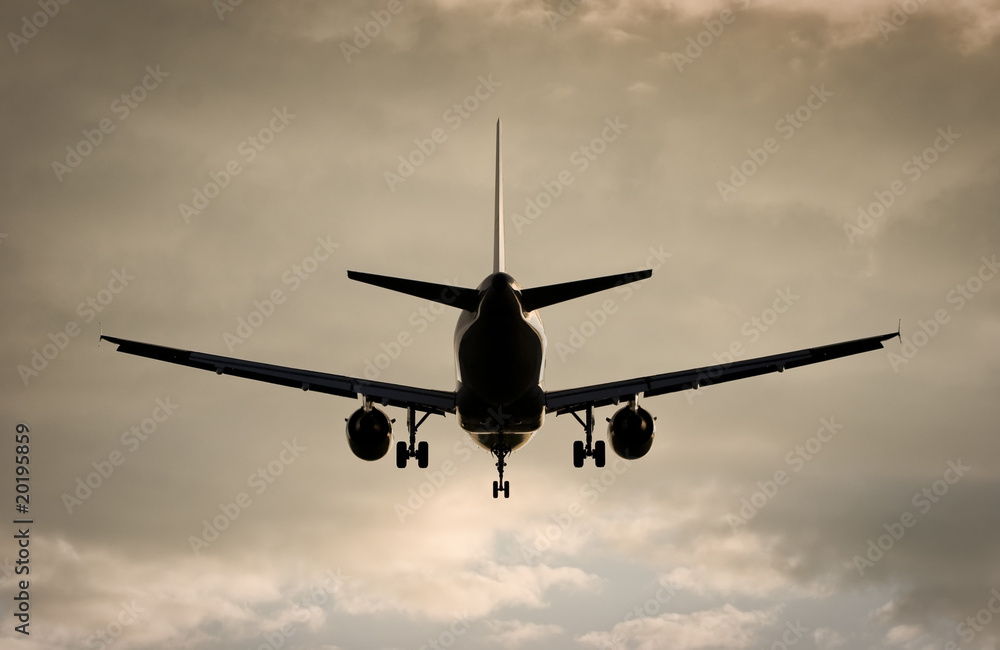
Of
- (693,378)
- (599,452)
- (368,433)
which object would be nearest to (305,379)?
(368,433)

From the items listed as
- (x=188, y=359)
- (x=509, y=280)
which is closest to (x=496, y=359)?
(x=509, y=280)

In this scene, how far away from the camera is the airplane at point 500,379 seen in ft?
125

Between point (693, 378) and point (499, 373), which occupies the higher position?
point (693, 378)

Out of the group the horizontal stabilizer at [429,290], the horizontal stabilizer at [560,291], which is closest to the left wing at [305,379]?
Result: the horizontal stabilizer at [429,290]

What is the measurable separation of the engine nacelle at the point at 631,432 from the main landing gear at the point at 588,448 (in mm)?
1968

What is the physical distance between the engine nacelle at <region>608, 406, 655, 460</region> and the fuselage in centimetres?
493

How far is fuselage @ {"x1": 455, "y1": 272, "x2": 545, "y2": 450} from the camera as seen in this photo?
37.7 m

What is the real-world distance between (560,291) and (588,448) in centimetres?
1242

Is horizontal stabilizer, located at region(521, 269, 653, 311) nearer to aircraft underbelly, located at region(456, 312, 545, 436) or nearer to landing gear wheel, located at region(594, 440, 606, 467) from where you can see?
aircraft underbelly, located at region(456, 312, 545, 436)

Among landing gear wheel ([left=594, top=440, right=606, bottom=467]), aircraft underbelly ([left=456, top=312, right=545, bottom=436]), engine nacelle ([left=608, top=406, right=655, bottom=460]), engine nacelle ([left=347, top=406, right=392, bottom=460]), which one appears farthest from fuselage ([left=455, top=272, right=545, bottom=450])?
landing gear wheel ([left=594, top=440, right=606, bottom=467])

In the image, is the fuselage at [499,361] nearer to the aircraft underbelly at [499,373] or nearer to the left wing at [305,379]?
the aircraft underbelly at [499,373]

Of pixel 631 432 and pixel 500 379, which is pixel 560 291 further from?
pixel 631 432

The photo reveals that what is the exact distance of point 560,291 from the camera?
39062 millimetres

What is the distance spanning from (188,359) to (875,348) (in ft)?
84.1
